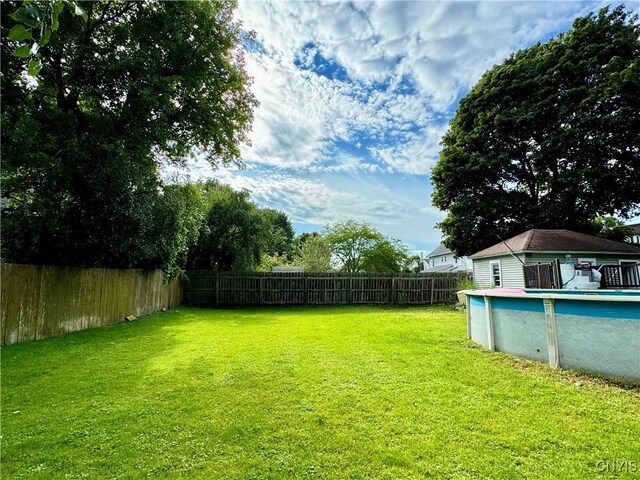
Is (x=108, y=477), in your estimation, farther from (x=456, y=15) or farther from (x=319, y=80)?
(x=319, y=80)

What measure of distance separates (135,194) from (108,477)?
23.7 ft

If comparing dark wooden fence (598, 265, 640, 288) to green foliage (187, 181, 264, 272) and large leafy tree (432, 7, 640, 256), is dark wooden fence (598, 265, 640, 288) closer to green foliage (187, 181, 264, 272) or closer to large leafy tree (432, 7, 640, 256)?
large leafy tree (432, 7, 640, 256)

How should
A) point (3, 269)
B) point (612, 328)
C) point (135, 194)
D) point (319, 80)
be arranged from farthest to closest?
1. point (319, 80)
2. point (135, 194)
3. point (3, 269)
4. point (612, 328)

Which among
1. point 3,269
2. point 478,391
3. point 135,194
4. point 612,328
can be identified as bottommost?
point 478,391

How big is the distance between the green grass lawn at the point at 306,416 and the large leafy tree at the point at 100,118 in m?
3.06

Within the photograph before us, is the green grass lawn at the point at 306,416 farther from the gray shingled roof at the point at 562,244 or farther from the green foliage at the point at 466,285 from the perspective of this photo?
the gray shingled roof at the point at 562,244

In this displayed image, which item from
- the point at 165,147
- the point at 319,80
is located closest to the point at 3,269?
the point at 165,147

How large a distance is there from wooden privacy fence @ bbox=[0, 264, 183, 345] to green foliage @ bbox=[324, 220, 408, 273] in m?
15.1

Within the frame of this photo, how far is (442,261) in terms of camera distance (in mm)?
37938

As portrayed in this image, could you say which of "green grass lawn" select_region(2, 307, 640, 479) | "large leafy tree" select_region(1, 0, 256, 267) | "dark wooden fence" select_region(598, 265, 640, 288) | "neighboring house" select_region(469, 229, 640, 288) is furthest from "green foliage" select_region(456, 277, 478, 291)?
"large leafy tree" select_region(1, 0, 256, 267)

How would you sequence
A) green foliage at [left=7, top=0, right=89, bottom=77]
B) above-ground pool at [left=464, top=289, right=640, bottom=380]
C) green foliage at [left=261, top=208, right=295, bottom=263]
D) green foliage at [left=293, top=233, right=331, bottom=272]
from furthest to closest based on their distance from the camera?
green foliage at [left=293, top=233, right=331, bottom=272] < green foliage at [left=261, top=208, right=295, bottom=263] < above-ground pool at [left=464, top=289, right=640, bottom=380] < green foliage at [left=7, top=0, right=89, bottom=77]

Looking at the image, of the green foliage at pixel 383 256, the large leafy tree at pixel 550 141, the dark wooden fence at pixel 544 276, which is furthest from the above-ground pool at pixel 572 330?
the green foliage at pixel 383 256

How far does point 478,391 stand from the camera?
12.0ft

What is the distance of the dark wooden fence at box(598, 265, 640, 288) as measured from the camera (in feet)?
27.3
